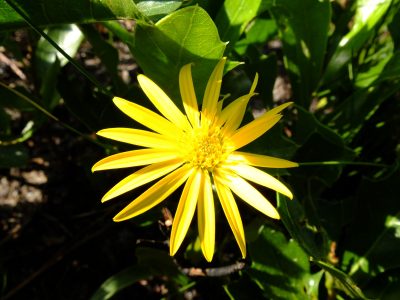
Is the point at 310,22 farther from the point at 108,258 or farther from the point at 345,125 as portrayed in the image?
the point at 108,258

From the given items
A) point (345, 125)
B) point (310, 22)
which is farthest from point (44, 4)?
point (345, 125)

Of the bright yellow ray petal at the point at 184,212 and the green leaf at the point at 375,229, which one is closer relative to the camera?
the bright yellow ray petal at the point at 184,212

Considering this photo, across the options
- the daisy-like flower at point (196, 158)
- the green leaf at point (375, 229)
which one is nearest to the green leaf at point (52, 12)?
the daisy-like flower at point (196, 158)

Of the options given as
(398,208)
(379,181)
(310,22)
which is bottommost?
(398,208)

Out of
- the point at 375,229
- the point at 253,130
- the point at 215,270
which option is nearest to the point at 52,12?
the point at 253,130

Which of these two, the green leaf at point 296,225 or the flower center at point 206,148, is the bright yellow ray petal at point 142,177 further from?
the green leaf at point 296,225

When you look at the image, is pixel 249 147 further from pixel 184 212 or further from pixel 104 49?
pixel 104 49
